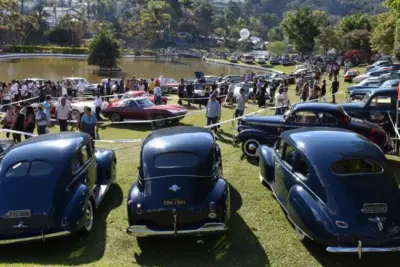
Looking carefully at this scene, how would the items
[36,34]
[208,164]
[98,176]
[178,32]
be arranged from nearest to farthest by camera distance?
1. [208,164]
2. [98,176]
3. [36,34]
4. [178,32]

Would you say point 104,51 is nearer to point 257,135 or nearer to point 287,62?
point 287,62

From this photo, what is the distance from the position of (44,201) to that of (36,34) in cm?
10595

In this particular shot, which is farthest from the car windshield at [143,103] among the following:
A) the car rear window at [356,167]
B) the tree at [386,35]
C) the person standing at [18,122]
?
the tree at [386,35]

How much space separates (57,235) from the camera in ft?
24.4

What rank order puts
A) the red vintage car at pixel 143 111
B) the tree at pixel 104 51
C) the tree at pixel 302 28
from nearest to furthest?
the red vintage car at pixel 143 111 → the tree at pixel 302 28 → the tree at pixel 104 51

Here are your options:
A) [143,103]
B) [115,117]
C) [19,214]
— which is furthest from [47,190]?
[115,117]

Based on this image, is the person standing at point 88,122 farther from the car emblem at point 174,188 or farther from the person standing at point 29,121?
the car emblem at point 174,188

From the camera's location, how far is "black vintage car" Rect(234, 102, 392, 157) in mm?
12211

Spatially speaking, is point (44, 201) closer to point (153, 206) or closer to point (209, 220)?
point (153, 206)

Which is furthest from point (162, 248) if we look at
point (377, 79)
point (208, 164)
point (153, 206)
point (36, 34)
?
point (36, 34)

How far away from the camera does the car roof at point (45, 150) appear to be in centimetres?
828

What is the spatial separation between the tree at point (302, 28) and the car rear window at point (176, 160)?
55.8 meters

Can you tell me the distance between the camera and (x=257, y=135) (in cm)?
1284

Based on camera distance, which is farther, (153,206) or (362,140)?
(362,140)
